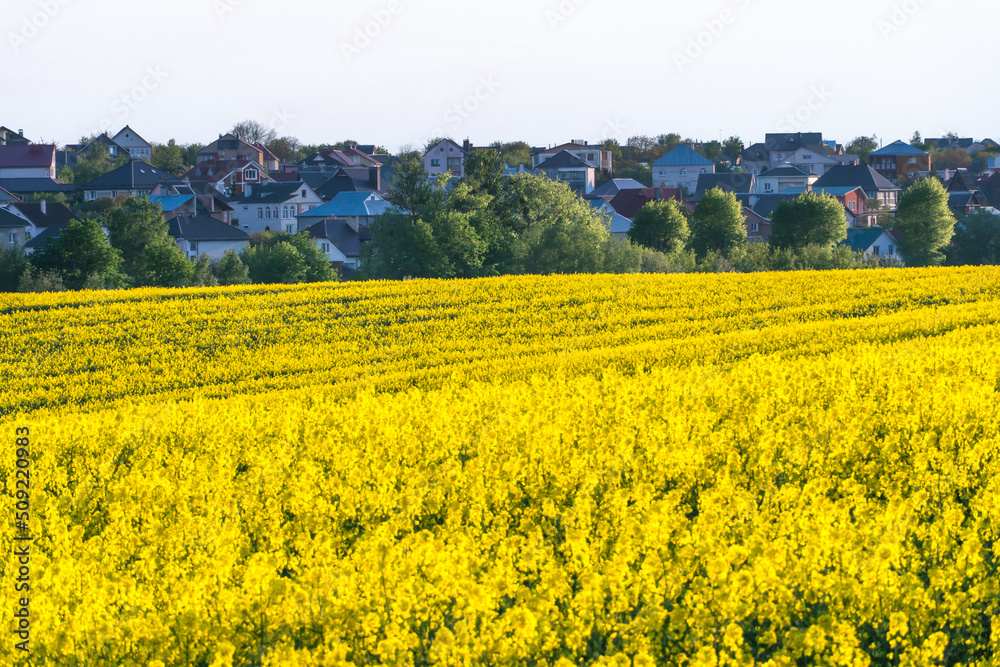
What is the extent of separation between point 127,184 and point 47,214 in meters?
21.8

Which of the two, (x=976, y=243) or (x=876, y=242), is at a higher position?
(x=876, y=242)

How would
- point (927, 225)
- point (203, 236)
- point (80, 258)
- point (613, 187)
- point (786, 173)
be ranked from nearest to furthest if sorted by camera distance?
point (80, 258) → point (927, 225) → point (203, 236) → point (786, 173) → point (613, 187)

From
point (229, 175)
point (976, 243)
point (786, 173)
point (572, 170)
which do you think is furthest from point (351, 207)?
point (786, 173)

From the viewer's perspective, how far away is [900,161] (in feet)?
489

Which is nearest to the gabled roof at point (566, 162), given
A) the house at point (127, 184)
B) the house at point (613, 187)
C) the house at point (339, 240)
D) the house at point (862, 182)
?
the house at point (613, 187)

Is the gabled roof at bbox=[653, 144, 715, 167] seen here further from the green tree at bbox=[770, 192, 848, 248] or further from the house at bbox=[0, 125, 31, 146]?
the house at bbox=[0, 125, 31, 146]

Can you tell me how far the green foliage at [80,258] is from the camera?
58.4m

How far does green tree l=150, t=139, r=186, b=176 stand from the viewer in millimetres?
153625

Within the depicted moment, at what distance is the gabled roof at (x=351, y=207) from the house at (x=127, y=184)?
2643cm

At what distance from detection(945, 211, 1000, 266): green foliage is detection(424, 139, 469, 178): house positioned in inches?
3029

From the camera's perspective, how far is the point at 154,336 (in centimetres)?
2731

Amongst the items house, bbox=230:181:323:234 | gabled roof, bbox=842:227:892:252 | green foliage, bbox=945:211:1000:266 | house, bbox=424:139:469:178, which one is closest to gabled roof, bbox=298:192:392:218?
house, bbox=230:181:323:234

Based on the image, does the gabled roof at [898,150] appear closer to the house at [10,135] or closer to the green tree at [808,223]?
the green tree at [808,223]

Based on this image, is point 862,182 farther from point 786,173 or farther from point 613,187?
point 613,187
